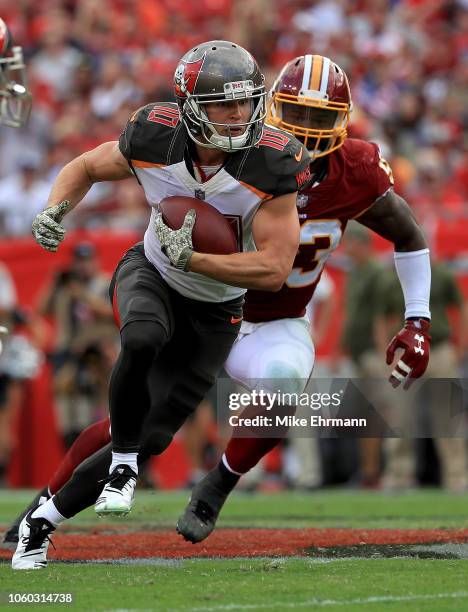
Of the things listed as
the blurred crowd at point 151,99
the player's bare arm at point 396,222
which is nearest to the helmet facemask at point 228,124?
the player's bare arm at point 396,222

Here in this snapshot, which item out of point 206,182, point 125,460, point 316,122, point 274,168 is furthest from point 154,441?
point 316,122

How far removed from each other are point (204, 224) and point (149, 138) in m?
0.41

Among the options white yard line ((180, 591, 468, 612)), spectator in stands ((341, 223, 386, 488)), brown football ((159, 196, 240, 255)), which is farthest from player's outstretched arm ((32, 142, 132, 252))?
spectator in stands ((341, 223, 386, 488))

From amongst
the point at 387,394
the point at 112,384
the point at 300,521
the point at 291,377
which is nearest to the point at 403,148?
the point at 387,394

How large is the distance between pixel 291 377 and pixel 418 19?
7598 mm

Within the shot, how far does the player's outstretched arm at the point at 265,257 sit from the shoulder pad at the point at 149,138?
43 centimetres

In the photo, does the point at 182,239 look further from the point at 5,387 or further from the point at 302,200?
the point at 5,387

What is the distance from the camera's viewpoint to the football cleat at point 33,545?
4.27m

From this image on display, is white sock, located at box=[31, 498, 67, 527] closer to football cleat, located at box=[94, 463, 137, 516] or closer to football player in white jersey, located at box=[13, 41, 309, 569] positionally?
football player in white jersey, located at box=[13, 41, 309, 569]

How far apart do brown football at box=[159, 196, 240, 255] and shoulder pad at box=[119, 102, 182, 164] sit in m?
0.20

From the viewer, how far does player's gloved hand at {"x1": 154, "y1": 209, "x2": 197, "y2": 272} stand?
4156 mm

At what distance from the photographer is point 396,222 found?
5.12 meters

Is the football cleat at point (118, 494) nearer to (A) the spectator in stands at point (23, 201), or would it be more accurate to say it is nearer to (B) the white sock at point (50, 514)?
(B) the white sock at point (50, 514)

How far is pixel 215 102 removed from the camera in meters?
4.25
